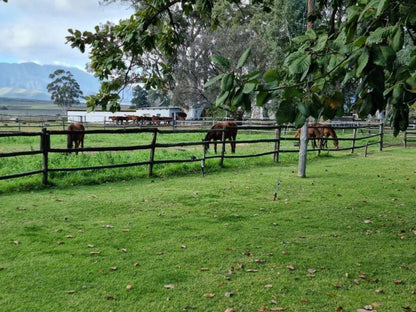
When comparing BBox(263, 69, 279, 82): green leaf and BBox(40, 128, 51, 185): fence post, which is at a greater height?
BBox(263, 69, 279, 82): green leaf

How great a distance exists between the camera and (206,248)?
4.33m

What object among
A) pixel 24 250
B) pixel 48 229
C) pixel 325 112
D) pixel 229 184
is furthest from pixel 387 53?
pixel 229 184

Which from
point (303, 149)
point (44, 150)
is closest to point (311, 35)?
point (44, 150)

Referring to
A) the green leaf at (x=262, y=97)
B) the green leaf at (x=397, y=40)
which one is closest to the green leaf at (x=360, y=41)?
the green leaf at (x=397, y=40)

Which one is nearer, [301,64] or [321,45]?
[301,64]

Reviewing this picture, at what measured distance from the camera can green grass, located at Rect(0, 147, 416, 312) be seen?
10.6 ft

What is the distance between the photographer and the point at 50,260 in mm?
3855

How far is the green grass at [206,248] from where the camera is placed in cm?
323

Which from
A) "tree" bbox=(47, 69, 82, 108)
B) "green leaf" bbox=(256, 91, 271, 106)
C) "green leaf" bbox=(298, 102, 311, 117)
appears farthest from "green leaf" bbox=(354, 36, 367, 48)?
"tree" bbox=(47, 69, 82, 108)

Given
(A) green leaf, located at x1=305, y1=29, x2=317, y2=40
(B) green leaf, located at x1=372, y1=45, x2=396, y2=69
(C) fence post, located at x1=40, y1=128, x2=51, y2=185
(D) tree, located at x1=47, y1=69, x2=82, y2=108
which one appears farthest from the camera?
(D) tree, located at x1=47, y1=69, x2=82, y2=108

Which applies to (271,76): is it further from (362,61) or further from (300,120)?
(362,61)

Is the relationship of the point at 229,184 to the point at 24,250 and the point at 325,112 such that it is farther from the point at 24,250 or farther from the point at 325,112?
the point at 325,112

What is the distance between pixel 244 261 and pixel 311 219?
6.47 feet

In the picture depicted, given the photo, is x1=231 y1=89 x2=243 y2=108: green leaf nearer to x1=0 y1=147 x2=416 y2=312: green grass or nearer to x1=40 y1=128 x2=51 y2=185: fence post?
x1=0 y1=147 x2=416 y2=312: green grass
